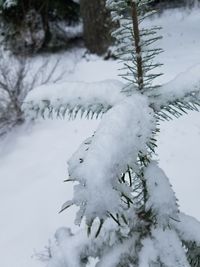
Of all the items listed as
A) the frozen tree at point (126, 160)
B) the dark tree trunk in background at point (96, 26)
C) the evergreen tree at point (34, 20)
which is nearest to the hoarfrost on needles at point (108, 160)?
the frozen tree at point (126, 160)

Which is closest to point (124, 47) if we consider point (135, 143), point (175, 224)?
point (135, 143)

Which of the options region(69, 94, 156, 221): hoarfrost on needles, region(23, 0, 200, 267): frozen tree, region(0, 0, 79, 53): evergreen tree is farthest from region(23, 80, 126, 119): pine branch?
region(0, 0, 79, 53): evergreen tree

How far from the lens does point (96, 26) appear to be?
7.99m

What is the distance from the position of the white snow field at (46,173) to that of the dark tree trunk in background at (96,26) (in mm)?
1126

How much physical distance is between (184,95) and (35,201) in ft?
12.0

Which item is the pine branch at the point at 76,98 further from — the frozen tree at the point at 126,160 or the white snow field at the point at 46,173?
the white snow field at the point at 46,173

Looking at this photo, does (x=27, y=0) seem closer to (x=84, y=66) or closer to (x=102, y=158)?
(x=84, y=66)

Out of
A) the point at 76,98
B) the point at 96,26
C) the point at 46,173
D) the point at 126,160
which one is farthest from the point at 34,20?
the point at 126,160

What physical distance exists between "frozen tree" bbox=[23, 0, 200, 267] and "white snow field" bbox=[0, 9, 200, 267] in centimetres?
244

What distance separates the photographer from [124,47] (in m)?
1.11

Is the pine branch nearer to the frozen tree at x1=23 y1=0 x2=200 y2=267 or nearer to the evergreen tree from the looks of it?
the frozen tree at x1=23 y1=0 x2=200 y2=267

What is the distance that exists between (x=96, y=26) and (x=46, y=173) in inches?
157

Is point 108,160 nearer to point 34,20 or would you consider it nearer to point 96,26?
point 96,26

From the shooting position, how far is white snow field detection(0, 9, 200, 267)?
4.05 meters
